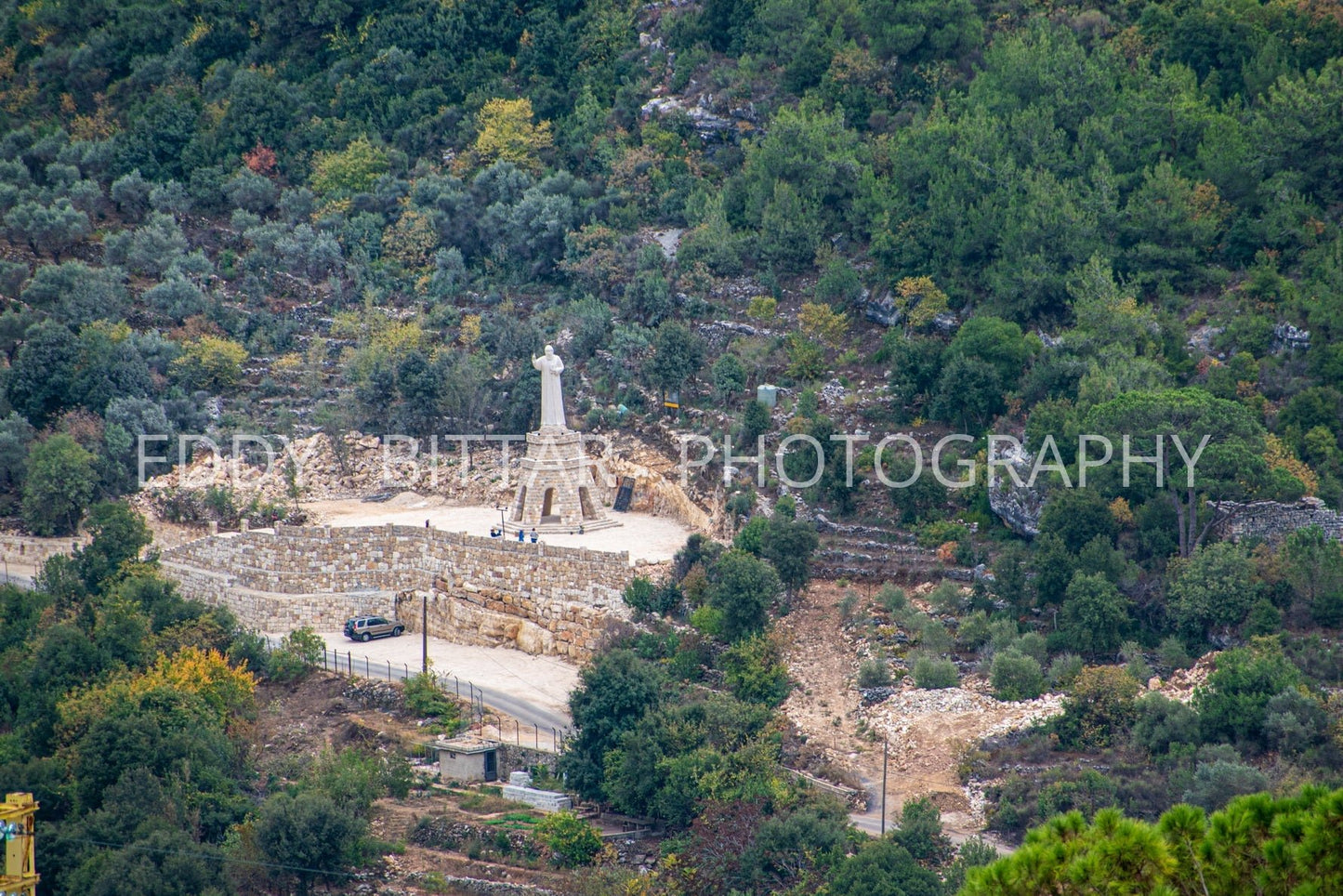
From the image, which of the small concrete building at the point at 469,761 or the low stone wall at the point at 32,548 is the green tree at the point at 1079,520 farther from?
the low stone wall at the point at 32,548

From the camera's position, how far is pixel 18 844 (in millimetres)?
39281

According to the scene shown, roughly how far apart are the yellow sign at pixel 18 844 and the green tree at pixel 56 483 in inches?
932

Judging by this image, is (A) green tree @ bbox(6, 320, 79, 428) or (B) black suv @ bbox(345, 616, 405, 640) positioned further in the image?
(A) green tree @ bbox(6, 320, 79, 428)

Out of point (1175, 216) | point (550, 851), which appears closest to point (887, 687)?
point (550, 851)

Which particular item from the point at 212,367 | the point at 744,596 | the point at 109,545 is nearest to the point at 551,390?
the point at 744,596

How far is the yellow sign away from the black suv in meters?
16.7

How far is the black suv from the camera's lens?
56281 millimetres

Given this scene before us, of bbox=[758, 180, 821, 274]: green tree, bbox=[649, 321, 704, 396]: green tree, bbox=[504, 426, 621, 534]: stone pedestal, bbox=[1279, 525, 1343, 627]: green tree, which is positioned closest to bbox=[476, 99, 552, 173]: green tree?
bbox=[758, 180, 821, 274]: green tree

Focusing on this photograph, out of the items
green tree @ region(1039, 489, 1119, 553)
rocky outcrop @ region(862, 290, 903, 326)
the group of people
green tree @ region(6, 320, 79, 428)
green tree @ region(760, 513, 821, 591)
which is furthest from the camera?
green tree @ region(6, 320, 79, 428)

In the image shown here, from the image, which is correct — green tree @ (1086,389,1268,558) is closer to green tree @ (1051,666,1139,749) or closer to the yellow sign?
green tree @ (1051,666,1139,749)

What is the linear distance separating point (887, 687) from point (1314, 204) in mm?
22231

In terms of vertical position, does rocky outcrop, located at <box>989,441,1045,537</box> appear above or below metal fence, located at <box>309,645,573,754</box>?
above

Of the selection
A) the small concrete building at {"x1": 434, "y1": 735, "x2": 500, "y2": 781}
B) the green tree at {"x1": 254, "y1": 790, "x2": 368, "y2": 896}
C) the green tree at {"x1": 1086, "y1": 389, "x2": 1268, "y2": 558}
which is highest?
the green tree at {"x1": 1086, "y1": 389, "x2": 1268, "y2": 558}

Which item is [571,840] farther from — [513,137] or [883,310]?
[513,137]
